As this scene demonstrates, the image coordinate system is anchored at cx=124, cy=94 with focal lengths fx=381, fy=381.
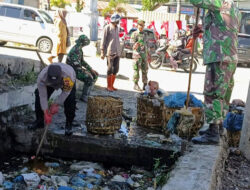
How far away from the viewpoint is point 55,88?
467 centimetres

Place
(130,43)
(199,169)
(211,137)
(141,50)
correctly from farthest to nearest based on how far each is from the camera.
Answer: (130,43) → (141,50) → (211,137) → (199,169)

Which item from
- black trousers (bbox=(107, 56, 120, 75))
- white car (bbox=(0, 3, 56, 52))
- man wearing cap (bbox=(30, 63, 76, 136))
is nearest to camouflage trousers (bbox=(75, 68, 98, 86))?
black trousers (bbox=(107, 56, 120, 75))

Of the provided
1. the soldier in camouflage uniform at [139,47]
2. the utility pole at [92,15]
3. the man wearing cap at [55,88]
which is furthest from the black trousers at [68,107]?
the utility pole at [92,15]

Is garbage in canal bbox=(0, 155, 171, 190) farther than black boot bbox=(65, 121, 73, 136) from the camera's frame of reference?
No

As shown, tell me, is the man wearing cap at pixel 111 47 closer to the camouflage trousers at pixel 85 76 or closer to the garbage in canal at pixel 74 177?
the camouflage trousers at pixel 85 76

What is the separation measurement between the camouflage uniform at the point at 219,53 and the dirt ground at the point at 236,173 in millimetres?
570

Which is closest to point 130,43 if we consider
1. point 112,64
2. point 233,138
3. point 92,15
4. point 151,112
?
point 92,15

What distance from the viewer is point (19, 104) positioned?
5.66 meters

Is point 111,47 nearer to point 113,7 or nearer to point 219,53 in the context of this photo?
point 219,53

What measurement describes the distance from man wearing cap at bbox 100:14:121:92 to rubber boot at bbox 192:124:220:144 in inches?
187

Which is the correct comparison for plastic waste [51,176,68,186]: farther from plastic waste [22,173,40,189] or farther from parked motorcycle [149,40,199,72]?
parked motorcycle [149,40,199,72]

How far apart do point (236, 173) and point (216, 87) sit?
1017 millimetres

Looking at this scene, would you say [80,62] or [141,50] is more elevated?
[141,50]

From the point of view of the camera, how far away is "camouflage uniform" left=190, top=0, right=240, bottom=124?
4402mm
